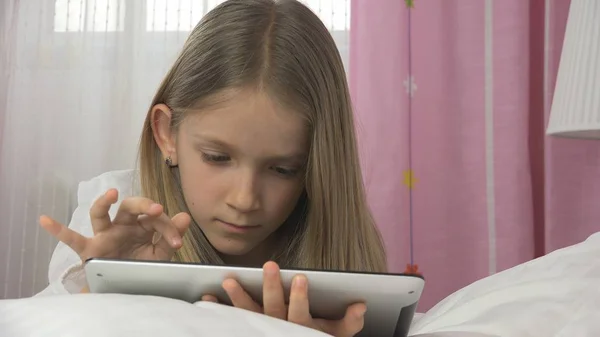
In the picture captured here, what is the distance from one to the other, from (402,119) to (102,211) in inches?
43.2

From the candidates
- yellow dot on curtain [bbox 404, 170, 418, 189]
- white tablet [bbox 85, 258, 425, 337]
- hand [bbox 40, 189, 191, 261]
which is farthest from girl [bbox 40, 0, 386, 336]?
yellow dot on curtain [bbox 404, 170, 418, 189]

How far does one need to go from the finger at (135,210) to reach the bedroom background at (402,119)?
99 centimetres

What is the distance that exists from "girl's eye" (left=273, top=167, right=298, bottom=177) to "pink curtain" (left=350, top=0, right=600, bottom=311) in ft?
2.37

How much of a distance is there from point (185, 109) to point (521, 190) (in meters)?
0.97

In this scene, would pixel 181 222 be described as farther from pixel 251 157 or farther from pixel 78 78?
pixel 78 78

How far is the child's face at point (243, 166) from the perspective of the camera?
910 mm

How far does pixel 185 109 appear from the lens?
1.02 meters

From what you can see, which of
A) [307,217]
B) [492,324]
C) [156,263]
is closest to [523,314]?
[492,324]

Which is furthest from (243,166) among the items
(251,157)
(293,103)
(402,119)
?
(402,119)

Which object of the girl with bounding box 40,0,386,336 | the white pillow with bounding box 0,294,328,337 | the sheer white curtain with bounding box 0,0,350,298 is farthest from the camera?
the sheer white curtain with bounding box 0,0,350,298

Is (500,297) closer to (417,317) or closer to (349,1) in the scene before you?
(417,317)

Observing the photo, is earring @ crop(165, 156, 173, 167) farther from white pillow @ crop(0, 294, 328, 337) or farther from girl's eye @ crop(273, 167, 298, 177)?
white pillow @ crop(0, 294, 328, 337)

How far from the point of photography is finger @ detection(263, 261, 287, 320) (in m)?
0.47

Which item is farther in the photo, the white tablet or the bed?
the white tablet
